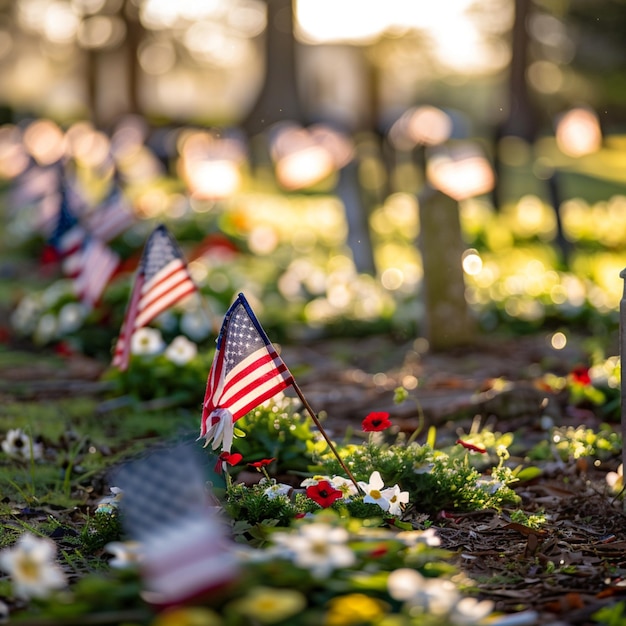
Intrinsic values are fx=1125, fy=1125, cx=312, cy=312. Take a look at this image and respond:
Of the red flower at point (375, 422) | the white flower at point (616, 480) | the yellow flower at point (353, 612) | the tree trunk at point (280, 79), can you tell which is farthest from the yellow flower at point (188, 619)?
the tree trunk at point (280, 79)

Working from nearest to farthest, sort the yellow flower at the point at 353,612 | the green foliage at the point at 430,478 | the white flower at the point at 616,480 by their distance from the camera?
the yellow flower at the point at 353,612
the green foliage at the point at 430,478
the white flower at the point at 616,480

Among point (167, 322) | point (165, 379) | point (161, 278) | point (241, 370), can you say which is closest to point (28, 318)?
point (167, 322)

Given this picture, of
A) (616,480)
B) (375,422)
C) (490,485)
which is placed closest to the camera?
(375,422)

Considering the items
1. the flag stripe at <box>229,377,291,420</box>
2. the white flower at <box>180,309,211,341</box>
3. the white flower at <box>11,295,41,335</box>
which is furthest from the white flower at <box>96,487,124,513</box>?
the white flower at <box>11,295,41,335</box>

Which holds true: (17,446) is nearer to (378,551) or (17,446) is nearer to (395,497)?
(395,497)

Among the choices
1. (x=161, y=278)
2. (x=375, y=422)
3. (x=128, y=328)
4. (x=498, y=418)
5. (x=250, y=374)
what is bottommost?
(x=498, y=418)

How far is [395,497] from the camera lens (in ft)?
13.4

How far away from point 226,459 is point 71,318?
452 centimetres

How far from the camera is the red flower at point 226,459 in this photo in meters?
4.11

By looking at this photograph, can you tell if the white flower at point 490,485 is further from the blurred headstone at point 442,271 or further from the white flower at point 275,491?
the blurred headstone at point 442,271

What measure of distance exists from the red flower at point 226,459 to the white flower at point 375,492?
0.48m

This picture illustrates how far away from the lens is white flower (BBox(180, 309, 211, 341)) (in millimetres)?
7559

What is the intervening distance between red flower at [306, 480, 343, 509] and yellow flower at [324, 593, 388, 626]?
101 centimetres

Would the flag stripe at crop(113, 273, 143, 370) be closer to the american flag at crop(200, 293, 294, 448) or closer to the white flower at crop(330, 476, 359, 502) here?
the american flag at crop(200, 293, 294, 448)
